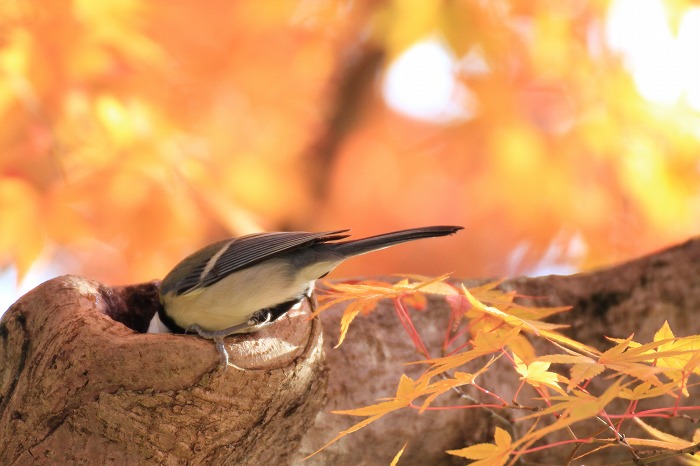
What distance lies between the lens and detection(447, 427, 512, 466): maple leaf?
1357 millimetres

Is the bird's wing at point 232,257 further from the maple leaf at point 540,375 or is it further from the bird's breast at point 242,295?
the maple leaf at point 540,375

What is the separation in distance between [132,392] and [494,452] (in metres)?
0.87

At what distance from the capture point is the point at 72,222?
339cm

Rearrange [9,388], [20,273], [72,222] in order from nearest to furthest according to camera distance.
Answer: [9,388] < [20,273] < [72,222]

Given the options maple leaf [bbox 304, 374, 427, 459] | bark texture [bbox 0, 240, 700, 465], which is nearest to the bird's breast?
bark texture [bbox 0, 240, 700, 465]

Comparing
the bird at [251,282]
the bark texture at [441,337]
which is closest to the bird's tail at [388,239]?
the bird at [251,282]

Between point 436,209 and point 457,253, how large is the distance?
32 centimetres

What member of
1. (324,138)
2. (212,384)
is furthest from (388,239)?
(324,138)

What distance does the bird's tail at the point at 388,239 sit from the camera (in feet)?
6.04

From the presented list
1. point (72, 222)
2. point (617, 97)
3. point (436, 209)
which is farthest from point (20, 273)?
point (617, 97)

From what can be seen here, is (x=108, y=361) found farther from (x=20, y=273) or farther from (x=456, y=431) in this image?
(x=20, y=273)

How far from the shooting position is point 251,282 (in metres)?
2.13

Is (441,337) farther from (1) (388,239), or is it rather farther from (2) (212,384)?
(2) (212,384)

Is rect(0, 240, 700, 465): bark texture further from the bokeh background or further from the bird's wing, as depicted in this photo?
the bokeh background
